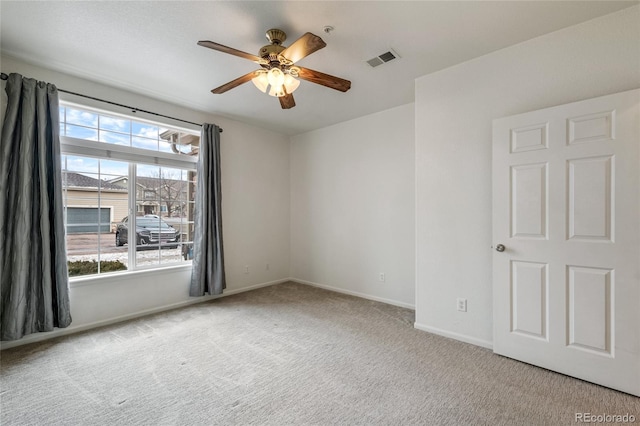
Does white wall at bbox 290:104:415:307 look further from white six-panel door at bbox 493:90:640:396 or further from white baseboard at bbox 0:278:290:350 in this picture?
white baseboard at bbox 0:278:290:350

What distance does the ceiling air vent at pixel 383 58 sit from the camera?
2496 mm

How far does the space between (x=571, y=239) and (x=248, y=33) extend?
9.80ft

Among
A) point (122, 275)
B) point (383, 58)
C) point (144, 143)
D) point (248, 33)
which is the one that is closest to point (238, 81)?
point (248, 33)

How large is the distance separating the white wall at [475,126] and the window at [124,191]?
3185 millimetres

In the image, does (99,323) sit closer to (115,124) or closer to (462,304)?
(115,124)

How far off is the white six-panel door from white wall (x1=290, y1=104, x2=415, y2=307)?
1.35 meters

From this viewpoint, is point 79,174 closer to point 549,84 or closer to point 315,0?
point 315,0

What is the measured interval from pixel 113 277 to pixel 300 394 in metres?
2.63

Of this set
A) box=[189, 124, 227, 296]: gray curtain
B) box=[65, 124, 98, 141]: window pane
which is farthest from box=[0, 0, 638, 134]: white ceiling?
box=[189, 124, 227, 296]: gray curtain

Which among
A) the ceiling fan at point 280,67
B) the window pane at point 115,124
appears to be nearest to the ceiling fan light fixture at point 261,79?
the ceiling fan at point 280,67

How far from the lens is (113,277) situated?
10.4 feet

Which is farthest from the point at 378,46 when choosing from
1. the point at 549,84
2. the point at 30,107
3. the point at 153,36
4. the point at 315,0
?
the point at 30,107

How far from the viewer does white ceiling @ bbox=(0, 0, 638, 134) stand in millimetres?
1949

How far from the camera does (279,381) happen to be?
204cm
